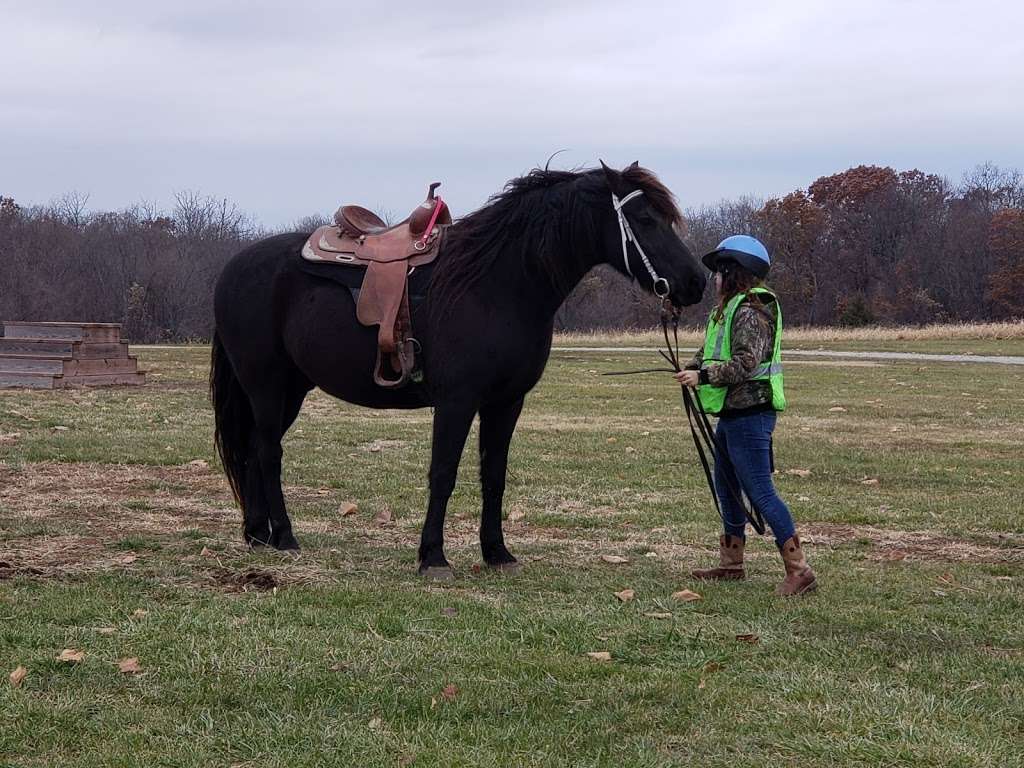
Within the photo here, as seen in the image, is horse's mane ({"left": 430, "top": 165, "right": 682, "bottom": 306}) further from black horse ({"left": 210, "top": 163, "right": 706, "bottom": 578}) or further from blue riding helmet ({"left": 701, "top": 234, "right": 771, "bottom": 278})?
blue riding helmet ({"left": 701, "top": 234, "right": 771, "bottom": 278})

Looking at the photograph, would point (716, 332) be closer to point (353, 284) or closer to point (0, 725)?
point (353, 284)

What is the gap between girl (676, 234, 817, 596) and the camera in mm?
6277

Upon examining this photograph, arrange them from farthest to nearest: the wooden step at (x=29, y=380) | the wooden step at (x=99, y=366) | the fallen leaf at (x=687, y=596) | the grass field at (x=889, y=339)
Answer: the grass field at (x=889, y=339), the wooden step at (x=99, y=366), the wooden step at (x=29, y=380), the fallen leaf at (x=687, y=596)

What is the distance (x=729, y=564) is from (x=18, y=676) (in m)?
3.96

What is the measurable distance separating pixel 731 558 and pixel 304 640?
9.12 ft

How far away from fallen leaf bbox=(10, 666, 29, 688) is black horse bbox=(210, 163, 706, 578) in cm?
266

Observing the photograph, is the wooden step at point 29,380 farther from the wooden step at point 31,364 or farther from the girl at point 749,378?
the girl at point 749,378

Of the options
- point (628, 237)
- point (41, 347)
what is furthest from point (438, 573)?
point (41, 347)

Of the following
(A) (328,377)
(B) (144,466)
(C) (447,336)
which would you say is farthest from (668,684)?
(B) (144,466)

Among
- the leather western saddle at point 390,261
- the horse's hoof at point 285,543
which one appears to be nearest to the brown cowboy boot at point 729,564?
the leather western saddle at point 390,261

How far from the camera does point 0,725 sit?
402 cm

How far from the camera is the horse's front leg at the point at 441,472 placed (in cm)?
675

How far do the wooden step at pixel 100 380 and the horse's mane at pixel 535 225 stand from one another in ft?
49.6

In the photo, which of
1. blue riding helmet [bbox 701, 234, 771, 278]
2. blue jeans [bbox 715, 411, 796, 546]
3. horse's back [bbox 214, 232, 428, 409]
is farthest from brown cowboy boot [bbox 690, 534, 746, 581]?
horse's back [bbox 214, 232, 428, 409]
